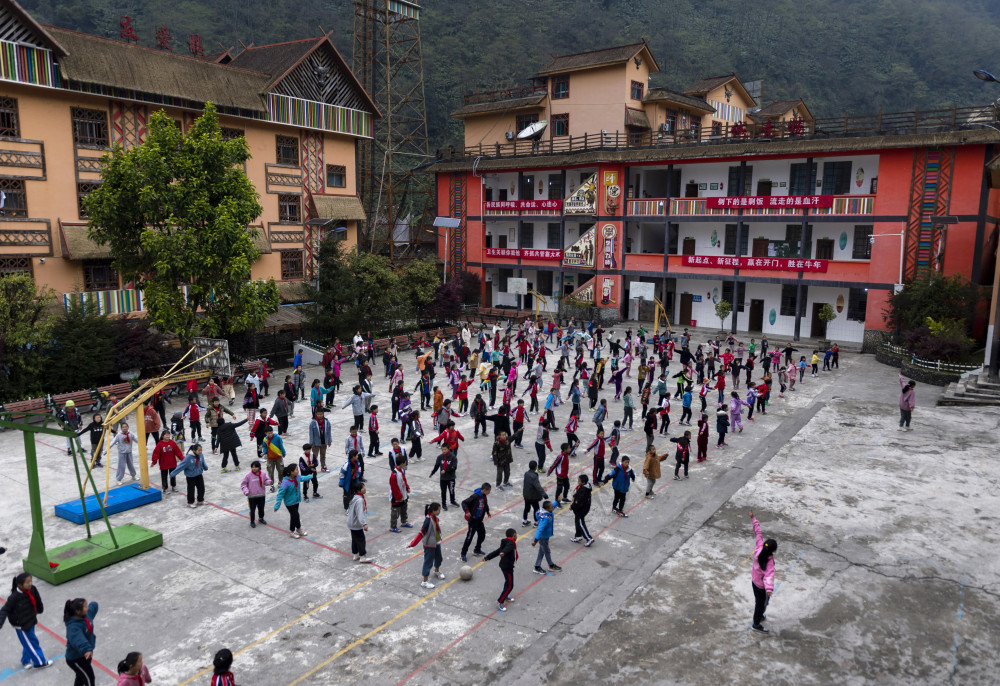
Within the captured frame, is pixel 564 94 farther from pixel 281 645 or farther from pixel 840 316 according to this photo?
pixel 281 645

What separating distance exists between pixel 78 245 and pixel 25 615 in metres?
22.6

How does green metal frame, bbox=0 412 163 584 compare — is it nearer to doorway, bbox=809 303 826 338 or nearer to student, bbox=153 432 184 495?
student, bbox=153 432 184 495

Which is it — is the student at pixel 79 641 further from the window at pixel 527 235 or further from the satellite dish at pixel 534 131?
the satellite dish at pixel 534 131

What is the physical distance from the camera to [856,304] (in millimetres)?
36344

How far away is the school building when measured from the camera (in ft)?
106

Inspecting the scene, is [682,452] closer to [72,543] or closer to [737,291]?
[72,543]

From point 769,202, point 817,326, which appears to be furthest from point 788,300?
→ point 769,202

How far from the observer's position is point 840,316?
3688 cm

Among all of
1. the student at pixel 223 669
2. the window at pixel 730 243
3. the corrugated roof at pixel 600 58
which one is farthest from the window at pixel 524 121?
the student at pixel 223 669

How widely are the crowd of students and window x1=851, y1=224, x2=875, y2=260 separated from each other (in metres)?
8.96

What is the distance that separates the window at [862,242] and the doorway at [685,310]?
9563 mm

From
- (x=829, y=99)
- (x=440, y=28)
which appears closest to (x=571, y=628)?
(x=440, y=28)

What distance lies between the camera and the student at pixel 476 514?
38.7ft

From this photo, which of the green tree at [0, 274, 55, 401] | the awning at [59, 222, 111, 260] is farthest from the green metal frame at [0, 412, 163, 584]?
the awning at [59, 222, 111, 260]
